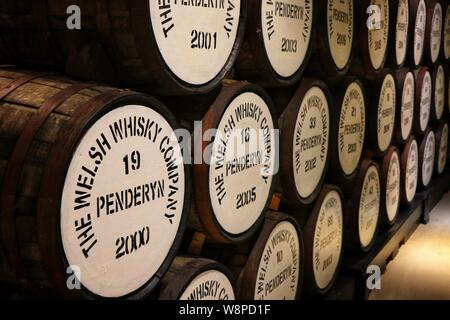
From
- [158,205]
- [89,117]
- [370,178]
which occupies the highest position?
[89,117]

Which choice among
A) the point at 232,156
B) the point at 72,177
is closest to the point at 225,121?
the point at 232,156

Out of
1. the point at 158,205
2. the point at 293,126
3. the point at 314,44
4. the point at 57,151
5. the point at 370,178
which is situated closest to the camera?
the point at 57,151

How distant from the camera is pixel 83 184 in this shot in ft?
4.07

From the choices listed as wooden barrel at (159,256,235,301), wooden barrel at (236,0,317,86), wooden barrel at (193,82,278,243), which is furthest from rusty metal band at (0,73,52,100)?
wooden barrel at (236,0,317,86)

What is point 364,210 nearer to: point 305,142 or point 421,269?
point 421,269

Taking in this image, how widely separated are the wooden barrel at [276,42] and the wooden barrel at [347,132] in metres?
0.62

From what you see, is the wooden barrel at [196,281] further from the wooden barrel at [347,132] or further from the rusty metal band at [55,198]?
the wooden barrel at [347,132]

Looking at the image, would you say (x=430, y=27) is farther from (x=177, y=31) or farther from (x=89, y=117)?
(x=89, y=117)

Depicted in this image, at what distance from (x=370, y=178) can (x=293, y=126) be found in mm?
1573

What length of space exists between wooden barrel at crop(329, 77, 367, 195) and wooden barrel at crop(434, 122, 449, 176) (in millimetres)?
3099

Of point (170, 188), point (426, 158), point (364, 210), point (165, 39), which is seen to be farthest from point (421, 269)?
point (165, 39)

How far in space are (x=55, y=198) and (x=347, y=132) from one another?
99.1 inches

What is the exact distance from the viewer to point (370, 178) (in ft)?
12.7
